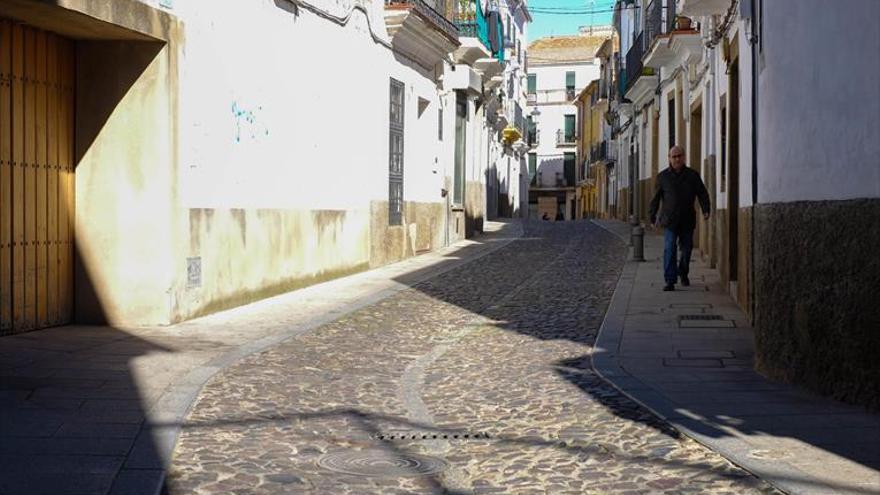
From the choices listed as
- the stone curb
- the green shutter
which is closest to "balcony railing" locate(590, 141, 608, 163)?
the green shutter

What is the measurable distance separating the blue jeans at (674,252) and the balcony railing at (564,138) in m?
56.5

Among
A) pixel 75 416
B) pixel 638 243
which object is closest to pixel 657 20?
pixel 638 243

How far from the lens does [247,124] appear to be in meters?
10.9

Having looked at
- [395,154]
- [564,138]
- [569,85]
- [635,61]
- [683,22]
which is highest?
[569,85]

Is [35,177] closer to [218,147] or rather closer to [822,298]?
[218,147]

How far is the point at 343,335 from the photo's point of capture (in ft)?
29.7

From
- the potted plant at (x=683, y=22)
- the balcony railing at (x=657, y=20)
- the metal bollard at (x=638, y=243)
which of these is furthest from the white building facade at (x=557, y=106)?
the metal bollard at (x=638, y=243)

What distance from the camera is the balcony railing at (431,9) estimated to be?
16422 millimetres

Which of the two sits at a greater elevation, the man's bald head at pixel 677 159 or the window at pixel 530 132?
the window at pixel 530 132

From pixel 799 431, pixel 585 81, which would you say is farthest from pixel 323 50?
pixel 585 81

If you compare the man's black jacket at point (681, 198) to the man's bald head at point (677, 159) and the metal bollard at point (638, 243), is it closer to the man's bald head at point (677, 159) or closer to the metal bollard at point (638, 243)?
the man's bald head at point (677, 159)

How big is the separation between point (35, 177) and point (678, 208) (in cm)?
706

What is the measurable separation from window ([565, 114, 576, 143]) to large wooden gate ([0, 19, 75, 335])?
200 feet

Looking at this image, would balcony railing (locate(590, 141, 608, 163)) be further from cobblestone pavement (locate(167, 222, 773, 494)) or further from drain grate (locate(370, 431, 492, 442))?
drain grate (locate(370, 431, 492, 442))
